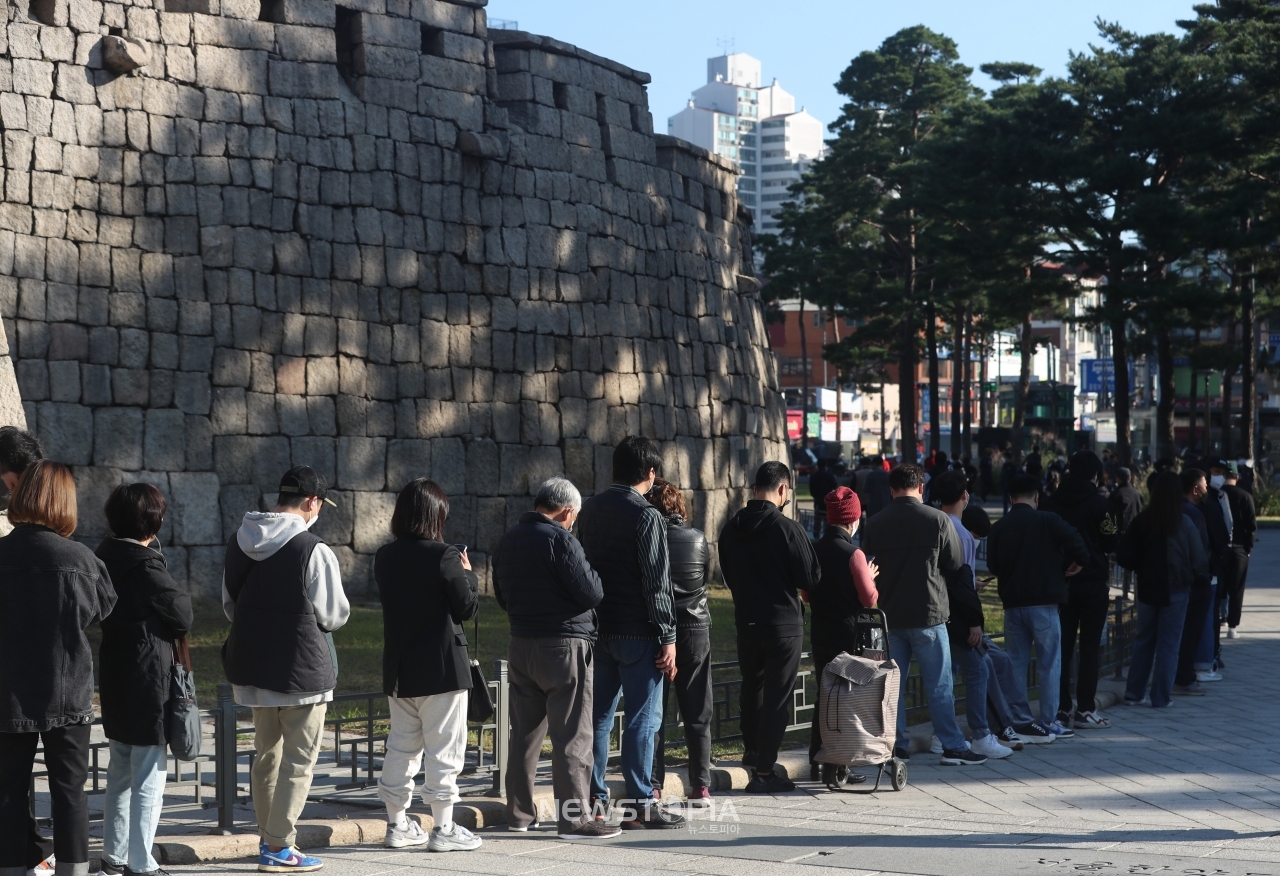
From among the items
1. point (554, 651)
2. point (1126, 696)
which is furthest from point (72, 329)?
point (1126, 696)

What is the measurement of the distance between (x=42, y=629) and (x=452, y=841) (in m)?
1.92

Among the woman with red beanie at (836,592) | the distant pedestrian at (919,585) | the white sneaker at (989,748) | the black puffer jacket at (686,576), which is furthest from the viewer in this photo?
the white sneaker at (989,748)

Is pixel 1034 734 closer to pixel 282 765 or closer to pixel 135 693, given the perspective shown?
pixel 282 765

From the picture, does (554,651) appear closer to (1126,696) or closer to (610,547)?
(610,547)

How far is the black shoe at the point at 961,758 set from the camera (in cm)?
784

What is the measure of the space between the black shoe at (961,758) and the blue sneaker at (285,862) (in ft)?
12.4

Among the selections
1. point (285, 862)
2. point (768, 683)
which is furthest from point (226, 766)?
point (768, 683)

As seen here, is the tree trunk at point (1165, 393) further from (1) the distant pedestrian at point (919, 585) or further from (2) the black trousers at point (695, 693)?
(2) the black trousers at point (695, 693)

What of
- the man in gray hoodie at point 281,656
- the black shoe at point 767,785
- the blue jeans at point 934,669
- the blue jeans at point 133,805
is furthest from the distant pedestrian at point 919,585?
the blue jeans at point 133,805

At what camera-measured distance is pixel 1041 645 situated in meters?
8.70

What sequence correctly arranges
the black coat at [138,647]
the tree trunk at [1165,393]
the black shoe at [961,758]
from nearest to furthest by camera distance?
the black coat at [138,647] < the black shoe at [961,758] < the tree trunk at [1165,393]

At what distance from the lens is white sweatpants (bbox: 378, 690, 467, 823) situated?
5.84 meters

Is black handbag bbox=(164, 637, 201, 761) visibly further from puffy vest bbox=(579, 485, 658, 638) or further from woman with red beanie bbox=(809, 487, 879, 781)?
woman with red beanie bbox=(809, 487, 879, 781)

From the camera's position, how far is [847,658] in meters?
7.06
